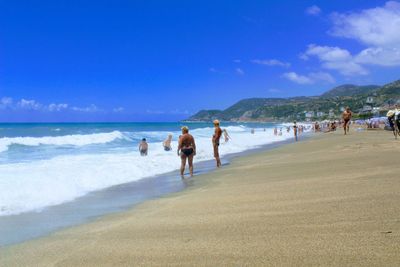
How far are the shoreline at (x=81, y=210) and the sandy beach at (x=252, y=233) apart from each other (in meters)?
0.41

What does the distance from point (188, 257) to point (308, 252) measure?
1098 millimetres

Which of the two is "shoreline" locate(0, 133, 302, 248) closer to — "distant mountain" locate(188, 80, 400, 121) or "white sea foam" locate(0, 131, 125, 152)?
"white sea foam" locate(0, 131, 125, 152)

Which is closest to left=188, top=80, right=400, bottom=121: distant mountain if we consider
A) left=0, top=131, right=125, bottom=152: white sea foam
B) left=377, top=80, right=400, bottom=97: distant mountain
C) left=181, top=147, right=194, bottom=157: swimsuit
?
left=377, top=80, right=400, bottom=97: distant mountain

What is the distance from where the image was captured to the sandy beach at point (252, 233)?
3473mm

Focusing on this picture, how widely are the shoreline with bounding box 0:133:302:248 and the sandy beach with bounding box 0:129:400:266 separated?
41cm

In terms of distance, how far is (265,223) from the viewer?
4.54m

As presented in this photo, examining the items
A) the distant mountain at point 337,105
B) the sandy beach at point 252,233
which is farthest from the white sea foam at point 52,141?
the distant mountain at point 337,105

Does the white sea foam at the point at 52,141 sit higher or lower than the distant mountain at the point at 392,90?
lower

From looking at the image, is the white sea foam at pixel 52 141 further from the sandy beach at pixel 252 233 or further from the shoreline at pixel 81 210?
the sandy beach at pixel 252 233

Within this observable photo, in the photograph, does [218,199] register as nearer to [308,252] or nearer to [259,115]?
[308,252]

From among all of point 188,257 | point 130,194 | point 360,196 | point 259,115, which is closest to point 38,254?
point 188,257

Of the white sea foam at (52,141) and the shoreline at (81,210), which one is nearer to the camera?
the shoreline at (81,210)

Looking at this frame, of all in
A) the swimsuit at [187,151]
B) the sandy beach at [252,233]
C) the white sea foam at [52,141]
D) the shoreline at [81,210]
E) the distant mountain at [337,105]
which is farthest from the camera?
the distant mountain at [337,105]

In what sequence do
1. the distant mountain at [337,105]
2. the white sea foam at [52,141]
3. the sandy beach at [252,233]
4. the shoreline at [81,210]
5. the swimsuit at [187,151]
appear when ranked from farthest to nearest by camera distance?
the distant mountain at [337,105]
the white sea foam at [52,141]
the swimsuit at [187,151]
the shoreline at [81,210]
the sandy beach at [252,233]
